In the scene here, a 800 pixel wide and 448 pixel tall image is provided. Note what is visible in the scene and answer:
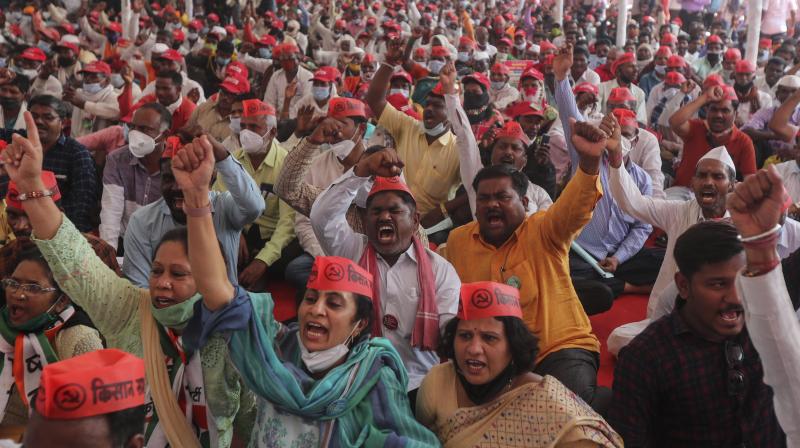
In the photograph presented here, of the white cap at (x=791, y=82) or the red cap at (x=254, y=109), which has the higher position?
the red cap at (x=254, y=109)

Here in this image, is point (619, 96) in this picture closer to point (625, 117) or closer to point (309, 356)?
point (625, 117)

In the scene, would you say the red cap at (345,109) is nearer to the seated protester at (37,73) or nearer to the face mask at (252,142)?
the face mask at (252,142)

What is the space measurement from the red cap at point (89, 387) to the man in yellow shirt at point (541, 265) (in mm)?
1797

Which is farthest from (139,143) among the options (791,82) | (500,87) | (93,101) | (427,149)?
(791,82)

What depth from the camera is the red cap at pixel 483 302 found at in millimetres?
2537

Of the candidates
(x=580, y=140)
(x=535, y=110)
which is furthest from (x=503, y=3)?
(x=580, y=140)

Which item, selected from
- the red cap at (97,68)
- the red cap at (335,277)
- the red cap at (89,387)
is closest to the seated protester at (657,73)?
the red cap at (97,68)

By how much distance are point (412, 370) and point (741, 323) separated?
1.30 metres

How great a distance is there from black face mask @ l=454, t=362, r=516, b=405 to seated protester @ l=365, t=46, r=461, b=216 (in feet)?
9.81

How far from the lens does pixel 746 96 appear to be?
877cm

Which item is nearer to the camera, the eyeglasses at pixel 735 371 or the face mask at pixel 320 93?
the eyeglasses at pixel 735 371

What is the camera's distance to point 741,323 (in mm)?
2314

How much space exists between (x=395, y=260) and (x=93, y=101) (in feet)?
16.7

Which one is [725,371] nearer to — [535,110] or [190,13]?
[535,110]
